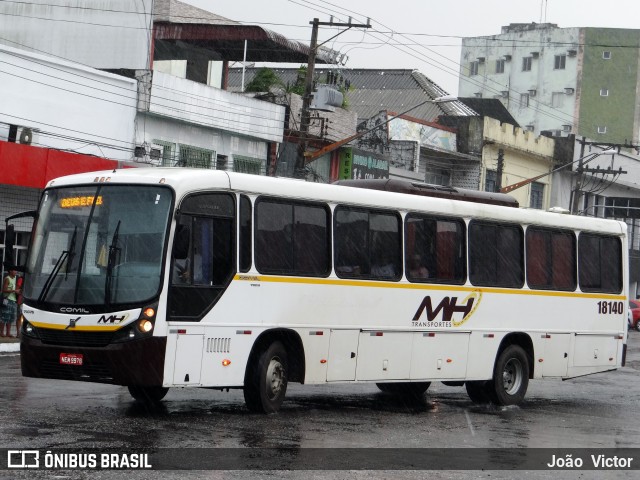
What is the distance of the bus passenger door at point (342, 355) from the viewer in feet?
51.6

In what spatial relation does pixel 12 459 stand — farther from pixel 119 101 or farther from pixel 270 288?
pixel 119 101

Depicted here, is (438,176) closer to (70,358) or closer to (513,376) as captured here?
(513,376)

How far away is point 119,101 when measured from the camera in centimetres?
3400

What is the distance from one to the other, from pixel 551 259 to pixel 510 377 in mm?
2033

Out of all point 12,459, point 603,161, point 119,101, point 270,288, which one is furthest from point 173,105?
point 603,161

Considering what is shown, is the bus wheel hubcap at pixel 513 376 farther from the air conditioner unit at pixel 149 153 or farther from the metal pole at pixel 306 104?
the air conditioner unit at pixel 149 153

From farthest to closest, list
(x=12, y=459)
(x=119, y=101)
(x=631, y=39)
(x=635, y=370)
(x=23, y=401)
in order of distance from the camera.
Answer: (x=631, y=39) → (x=119, y=101) → (x=635, y=370) → (x=23, y=401) → (x=12, y=459)

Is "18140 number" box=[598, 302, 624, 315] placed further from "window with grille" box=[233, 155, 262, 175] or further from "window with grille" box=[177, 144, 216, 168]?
"window with grille" box=[233, 155, 262, 175]

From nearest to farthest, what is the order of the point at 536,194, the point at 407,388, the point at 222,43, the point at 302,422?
1. the point at 302,422
2. the point at 407,388
3. the point at 222,43
4. the point at 536,194

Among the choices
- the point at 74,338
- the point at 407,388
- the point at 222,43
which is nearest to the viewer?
the point at 74,338

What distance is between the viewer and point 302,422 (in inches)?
563

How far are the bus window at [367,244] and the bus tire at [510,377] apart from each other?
274 cm

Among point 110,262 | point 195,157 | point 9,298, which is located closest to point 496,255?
point 110,262

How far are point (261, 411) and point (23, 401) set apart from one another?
2.74 meters
